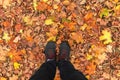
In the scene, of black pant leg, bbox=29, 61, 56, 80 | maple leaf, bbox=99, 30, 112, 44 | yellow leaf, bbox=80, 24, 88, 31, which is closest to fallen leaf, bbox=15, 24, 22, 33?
black pant leg, bbox=29, 61, 56, 80

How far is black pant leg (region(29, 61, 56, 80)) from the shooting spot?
158 inches

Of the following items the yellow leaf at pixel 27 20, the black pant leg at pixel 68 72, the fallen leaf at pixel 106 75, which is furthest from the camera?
the yellow leaf at pixel 27 20

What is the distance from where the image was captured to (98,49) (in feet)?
14.4

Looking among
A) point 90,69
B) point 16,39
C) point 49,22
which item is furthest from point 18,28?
point 90,69

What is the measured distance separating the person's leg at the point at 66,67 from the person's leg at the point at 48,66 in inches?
4.3

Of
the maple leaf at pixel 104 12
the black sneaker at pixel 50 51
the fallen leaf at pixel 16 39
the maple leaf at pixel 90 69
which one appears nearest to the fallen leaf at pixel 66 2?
the maple leaf at pixel 104 12

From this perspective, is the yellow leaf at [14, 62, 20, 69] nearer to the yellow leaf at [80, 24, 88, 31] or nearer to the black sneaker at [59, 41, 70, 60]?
the black sneaker at [59, 41, 70, 60]

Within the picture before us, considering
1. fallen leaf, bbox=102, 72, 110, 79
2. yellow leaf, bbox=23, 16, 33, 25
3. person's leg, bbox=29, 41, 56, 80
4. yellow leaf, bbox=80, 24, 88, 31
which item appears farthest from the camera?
yellow leaf, bbox=23, 16, 33, 25

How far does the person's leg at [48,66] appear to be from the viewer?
404 centimetres

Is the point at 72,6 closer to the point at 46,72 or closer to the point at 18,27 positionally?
the point at 18,27

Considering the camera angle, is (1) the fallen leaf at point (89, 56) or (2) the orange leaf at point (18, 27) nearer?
(1) the fallen leaf at point (89, 56)

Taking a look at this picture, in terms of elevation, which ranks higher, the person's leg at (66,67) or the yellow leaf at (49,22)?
the yellow leaf at (49,22)

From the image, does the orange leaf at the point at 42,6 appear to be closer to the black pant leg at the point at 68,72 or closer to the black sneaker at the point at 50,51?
the black sneaker at the point at 50,51

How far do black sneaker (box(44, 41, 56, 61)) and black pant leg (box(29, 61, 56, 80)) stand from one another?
4.8 inches
